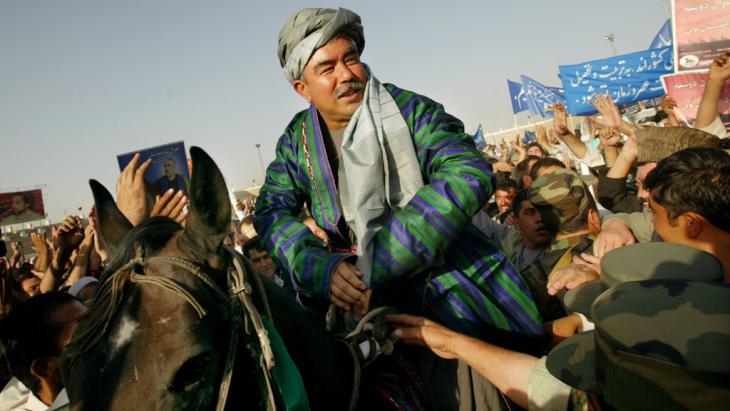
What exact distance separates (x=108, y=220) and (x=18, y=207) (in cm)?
4070

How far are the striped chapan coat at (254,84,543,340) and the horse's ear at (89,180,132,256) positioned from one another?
2.10ft

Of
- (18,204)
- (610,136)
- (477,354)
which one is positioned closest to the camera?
(477,354)

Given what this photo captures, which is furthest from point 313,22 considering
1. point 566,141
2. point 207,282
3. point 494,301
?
point 566,141

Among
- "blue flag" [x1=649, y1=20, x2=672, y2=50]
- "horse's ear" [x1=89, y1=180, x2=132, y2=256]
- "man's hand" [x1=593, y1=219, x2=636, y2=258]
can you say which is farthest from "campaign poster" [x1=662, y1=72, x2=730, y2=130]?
"blue flag" [x1=649, y1=20, x2=672, y2=50]

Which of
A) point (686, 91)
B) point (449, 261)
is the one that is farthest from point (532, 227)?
point (686, 91)

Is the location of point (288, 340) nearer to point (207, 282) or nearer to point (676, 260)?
point (207, 282)

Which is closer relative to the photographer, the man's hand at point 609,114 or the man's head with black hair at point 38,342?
the man's head with black hair at point 38,342

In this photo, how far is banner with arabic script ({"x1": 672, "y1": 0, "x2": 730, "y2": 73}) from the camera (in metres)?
6.58

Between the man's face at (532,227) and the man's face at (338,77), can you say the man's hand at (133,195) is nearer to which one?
the man's face at (338,77)

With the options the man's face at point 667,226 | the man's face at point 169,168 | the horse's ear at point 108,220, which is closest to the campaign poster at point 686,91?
the man's face at point 667,226

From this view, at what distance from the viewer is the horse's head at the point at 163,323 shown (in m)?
1.46

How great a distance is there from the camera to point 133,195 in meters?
2.74

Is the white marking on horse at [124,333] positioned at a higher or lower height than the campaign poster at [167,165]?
lower

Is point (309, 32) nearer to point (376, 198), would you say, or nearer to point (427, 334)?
point (376, 198)
